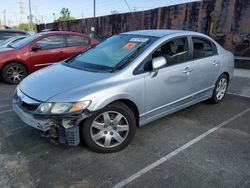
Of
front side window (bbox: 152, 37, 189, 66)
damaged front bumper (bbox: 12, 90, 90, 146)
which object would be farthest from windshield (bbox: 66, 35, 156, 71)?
damaged front bumper (bbox: 12, 90, 90, 146)

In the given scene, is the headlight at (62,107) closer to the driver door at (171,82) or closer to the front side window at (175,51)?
the driver door at (171,82)

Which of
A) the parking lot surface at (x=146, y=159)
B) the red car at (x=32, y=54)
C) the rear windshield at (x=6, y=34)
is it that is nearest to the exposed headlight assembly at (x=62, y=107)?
the parking lot surface at (x=146, y=159)

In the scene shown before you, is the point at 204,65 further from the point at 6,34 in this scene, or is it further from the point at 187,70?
the point at 6,34

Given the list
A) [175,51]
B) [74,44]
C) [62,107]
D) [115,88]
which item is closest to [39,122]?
[62,107]

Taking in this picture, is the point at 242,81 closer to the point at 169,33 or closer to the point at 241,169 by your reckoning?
the point at 169,33

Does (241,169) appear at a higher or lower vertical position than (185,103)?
lower

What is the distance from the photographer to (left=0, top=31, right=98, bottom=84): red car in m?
6.48

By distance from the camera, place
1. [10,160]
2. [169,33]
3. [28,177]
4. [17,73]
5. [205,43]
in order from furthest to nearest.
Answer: [17,73]
[205,43]
[169,33]
[10,160]
[28,177]

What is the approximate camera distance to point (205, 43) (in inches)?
177

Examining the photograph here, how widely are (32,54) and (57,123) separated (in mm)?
4675

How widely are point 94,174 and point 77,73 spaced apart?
1384mm

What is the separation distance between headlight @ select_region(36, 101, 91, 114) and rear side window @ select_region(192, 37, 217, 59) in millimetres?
2324

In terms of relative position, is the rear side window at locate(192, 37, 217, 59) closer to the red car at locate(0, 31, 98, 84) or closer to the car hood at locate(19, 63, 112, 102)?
the car hood at locate(19, 63, 112, 102)

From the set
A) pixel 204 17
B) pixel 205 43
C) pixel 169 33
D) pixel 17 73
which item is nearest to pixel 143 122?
pixel 169 33
